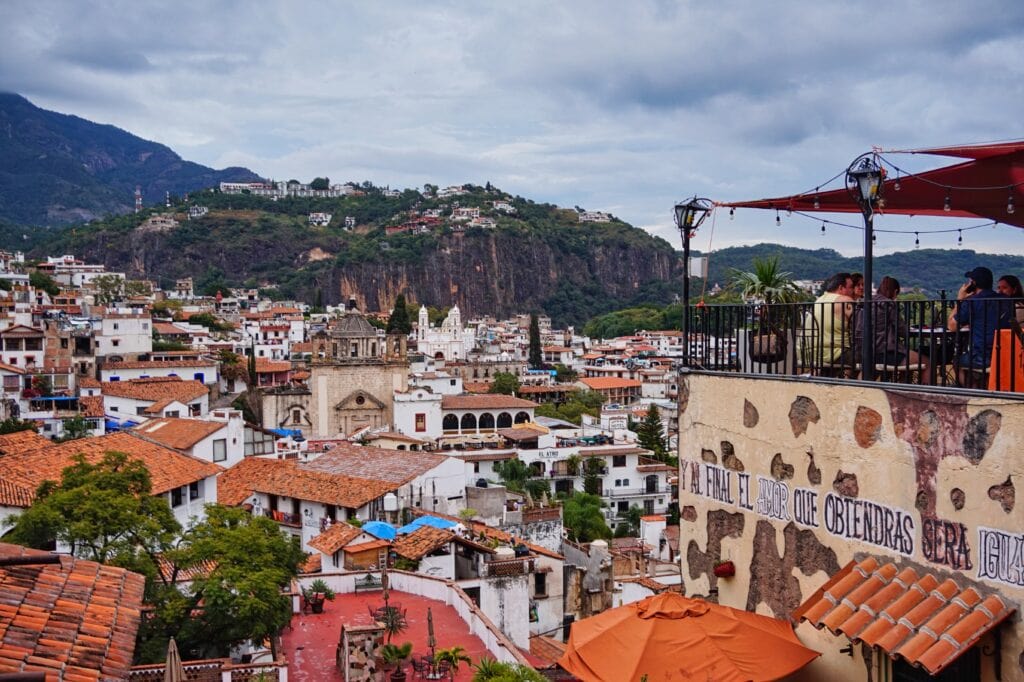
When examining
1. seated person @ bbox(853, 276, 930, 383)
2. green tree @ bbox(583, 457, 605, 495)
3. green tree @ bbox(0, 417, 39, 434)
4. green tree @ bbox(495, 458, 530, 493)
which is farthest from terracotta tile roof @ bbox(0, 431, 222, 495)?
green tree @ bbox(583, 457, 605, 495)

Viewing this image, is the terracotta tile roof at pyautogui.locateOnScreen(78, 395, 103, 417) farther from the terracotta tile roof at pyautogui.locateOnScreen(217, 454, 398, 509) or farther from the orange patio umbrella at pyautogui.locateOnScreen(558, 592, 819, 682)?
the orange patio umbrella at pyautogui.locateOnScreen(558, 592, 819, 682)

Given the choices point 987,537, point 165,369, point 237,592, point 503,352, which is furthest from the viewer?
point 503,352

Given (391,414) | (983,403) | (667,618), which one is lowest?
(391,414)

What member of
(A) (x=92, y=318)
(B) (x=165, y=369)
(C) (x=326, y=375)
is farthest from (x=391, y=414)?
(A) (x=92, y=318)

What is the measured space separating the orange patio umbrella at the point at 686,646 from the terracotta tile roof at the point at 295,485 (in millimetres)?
21409

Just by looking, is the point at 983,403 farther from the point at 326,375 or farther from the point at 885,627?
the point at 326,375

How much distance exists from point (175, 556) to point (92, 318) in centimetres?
5222

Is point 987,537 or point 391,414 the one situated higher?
point 987,537

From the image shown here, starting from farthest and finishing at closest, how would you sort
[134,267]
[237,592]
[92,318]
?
[134,267], [92,318], [237,592]

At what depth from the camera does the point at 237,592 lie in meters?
14.7

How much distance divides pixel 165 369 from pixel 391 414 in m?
13.6

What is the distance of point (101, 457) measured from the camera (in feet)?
74.6

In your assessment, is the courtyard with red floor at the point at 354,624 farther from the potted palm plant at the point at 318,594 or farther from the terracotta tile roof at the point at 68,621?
the terracotta tile roof at the point at 68,621

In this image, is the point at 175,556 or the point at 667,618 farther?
the point at 175,556
